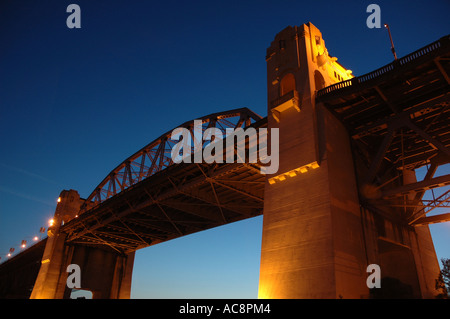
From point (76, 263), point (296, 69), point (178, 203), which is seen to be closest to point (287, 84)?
point (296, 69)

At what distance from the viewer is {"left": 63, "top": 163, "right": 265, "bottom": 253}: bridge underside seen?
114 feet

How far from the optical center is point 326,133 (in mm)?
22656

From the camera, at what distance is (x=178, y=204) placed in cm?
4125

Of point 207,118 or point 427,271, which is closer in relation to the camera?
point 427,271

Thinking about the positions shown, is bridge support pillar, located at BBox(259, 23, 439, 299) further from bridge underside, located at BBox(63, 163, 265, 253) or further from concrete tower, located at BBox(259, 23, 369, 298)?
bridge underside, located at BBox(63, 163, 265, 253)

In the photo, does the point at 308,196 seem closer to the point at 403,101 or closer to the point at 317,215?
the point at 317,215

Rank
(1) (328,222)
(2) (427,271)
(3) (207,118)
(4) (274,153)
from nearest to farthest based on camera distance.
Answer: (1) (328,222)
(4) (274,153)
(2) (427,271)
(3) (207,118)

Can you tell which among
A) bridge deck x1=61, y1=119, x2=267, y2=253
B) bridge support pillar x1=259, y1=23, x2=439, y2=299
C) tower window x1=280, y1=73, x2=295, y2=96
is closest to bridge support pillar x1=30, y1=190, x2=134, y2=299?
bridge deck x1=61, y1=119, x2=267, y2=253

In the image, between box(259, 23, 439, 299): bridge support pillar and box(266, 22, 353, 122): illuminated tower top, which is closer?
box(259, 23, 439, 299): bridge support pillar

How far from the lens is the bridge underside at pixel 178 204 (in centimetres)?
3475

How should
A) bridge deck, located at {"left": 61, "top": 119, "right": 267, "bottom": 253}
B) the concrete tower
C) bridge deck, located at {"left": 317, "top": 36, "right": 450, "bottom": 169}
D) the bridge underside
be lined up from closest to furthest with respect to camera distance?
1. the concrete tower
2. bridge deck, located at {"left": 317, "top": 36, "right": 450, "bottom": 169}
3. bridge deck, located at {"left": 61, "top": 119, "right": 267, "bottom": 253}
4. the bridge underside
